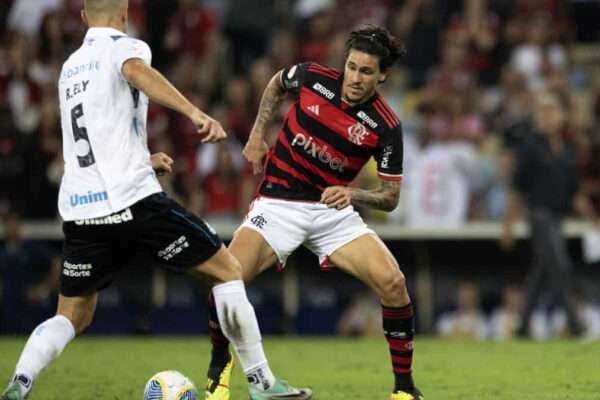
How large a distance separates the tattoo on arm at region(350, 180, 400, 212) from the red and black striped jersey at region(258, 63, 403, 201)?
0.16 feet

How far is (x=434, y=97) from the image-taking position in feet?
51.5

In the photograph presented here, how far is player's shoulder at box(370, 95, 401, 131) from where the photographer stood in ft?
25.0

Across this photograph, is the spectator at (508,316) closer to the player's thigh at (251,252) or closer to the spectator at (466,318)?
the spectator at (466,318)

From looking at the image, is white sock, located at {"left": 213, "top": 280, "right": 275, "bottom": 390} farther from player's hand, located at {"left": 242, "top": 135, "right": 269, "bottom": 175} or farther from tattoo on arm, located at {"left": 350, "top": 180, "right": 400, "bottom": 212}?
player's hand, located at {"left": 242, "top": 135, "right": 269, "bottom": 175}

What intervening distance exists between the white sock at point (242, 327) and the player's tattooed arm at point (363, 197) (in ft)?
2.98

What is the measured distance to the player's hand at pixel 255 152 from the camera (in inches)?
307

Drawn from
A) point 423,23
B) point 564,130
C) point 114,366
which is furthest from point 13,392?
point 423,23

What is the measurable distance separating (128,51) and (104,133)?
Result: 0.43 meters

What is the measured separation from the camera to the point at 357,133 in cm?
769

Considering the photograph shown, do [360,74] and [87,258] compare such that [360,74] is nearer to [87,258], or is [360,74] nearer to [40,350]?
[87,258]

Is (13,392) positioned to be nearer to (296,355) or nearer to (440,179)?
(296,355)

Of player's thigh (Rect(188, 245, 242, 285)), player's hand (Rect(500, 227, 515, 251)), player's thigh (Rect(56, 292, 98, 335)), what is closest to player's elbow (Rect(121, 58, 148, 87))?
player's thigh (Rect(188, 245, 242, 285))

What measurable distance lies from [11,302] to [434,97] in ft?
18.8

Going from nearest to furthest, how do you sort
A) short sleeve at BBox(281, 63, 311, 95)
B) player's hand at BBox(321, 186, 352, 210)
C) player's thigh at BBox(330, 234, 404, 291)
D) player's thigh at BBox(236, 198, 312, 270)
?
player's hand at BBox(321, 186, 352, 210) < player's thigh at BBox(330, 234, 404, 291) < player's thigh at BBox(236, 198, 312, 270) < short sleeve at BBox(281, 63, 311, 95)
